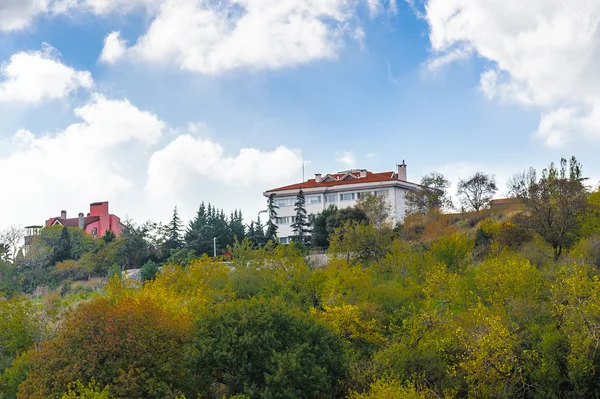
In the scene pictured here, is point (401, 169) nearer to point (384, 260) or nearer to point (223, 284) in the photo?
point (384, 260)

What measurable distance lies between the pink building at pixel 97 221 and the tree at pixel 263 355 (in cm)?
6076

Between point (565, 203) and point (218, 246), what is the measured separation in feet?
118

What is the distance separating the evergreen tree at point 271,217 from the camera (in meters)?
64.8

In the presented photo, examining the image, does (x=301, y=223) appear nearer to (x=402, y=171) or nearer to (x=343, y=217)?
(x=343, y=217)

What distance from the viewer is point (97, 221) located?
85.0 metres

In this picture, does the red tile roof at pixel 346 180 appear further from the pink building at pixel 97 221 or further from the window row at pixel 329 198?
the pink building at pixel 97 221

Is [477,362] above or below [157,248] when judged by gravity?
below

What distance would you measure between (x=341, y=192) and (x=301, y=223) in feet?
18.6

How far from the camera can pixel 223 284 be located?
3559 cm

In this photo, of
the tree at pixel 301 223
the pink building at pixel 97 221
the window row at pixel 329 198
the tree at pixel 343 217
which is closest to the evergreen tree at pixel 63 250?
the pink building at pixel 97 221

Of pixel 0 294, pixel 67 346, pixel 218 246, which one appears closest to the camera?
pixel 67 346

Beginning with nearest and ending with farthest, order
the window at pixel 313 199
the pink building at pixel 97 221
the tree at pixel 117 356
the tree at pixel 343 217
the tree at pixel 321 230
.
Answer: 1. the tree at pixel 117 356
2. the tree at pixel 343 217
3. the tree at pixel 321 230
4. the window at pixel 313 199
5. the pink building at pixel 97 221

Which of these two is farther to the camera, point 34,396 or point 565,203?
point 565,203

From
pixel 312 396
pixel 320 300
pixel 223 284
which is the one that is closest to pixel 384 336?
pixel 320 300
